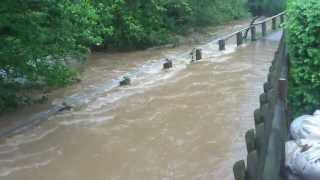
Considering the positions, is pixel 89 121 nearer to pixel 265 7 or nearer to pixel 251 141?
pixel 251 141

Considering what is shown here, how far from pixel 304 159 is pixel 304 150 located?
0.47 feet

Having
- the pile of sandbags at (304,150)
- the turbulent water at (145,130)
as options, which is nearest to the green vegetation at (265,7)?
the turbulent water at (145,130)

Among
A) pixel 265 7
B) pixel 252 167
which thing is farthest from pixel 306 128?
pixel 265 7

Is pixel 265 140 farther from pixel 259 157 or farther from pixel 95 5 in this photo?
pixel 95 5

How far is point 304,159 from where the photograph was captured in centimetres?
508

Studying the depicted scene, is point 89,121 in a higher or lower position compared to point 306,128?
lower

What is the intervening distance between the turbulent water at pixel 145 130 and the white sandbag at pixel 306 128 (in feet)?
7.33

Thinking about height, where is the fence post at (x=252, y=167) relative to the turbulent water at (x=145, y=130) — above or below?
above

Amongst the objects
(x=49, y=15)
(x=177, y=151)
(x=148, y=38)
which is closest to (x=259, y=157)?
(x=177, y=151)

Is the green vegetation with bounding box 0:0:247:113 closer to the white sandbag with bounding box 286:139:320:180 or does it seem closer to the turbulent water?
the turbulent water

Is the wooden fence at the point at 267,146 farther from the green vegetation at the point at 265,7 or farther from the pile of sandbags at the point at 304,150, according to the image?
the green vegetation at the point at 265,7

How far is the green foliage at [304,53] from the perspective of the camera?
609 centimetres

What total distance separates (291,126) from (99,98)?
8.19 metres

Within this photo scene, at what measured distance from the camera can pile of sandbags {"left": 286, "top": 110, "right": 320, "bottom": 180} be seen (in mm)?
Result: 4988
